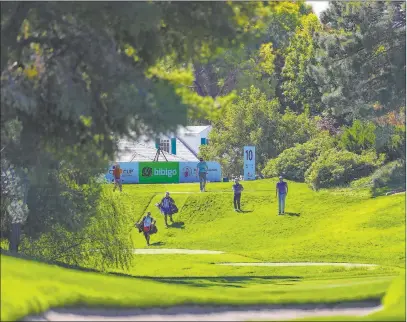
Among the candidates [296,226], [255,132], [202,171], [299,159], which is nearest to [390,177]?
[296,226]

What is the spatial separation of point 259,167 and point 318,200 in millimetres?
18344

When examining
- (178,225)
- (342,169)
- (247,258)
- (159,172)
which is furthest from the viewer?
(159,172)

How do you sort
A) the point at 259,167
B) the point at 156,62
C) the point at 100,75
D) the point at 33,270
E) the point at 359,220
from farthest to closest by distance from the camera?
the point at 259,167 → the point at 359,220 → the point at 156,62 → the point at 100,75 → the point at 33,270

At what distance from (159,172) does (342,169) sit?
13.9m

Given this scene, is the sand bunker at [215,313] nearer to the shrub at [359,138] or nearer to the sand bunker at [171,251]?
the sand bunker at [171,251]

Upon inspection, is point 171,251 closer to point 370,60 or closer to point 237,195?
point 237,195

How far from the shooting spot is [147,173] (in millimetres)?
59344

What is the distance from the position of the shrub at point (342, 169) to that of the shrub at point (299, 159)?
348cm

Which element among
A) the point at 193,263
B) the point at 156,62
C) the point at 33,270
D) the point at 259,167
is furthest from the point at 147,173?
the point at 33,270

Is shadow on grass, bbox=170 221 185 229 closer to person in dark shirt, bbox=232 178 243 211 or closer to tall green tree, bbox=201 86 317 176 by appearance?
person in dark shirt, bbox=232 178 243 211

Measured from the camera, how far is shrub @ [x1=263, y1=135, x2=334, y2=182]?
54.4 m

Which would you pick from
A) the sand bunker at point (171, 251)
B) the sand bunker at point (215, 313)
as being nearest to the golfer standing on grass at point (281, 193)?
the sand bunker at point (171, 251)

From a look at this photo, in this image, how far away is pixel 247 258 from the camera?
37.7 m

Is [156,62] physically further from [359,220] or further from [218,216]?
[218,216]
